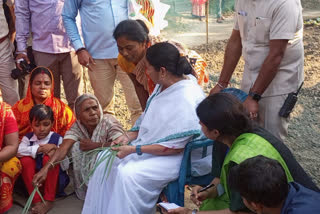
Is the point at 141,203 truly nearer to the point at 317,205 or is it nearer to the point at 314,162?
the point at 317,205

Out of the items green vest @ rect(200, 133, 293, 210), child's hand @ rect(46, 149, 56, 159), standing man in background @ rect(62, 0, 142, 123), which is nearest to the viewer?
green vest @ rect(200, 133, 293, 210)

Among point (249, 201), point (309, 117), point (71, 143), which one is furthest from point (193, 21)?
point (249, 201)

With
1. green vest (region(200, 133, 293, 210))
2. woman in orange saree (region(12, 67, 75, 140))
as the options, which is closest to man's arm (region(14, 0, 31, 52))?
woman in orange saree (region(12, 67, 75, 140))

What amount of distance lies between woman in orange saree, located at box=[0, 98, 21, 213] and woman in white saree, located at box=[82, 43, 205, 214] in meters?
0.84

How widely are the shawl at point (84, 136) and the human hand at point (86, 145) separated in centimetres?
4

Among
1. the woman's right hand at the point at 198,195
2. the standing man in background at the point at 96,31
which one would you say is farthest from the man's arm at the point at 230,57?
the standing man in background at the point at 96,31

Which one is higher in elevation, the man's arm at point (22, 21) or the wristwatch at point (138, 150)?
the man's arm at point (22, 21)

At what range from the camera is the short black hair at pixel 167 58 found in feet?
11.2

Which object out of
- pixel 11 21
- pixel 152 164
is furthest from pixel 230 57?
pixel 11 21

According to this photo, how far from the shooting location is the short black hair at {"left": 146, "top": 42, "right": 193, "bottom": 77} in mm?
3418

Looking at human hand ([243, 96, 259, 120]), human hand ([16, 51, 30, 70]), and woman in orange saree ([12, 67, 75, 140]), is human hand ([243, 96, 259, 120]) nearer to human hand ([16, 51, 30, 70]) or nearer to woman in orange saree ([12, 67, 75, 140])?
woman in orange saree ([12, 67, 75, 140])

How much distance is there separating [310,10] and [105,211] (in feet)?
33.9

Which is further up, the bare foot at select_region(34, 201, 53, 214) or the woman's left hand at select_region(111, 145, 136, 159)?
the woman's left hand at select_region(111, 145, 136, 159)

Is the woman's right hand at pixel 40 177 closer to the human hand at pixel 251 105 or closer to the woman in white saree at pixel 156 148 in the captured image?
the woman in white saree at pixel 156 148
